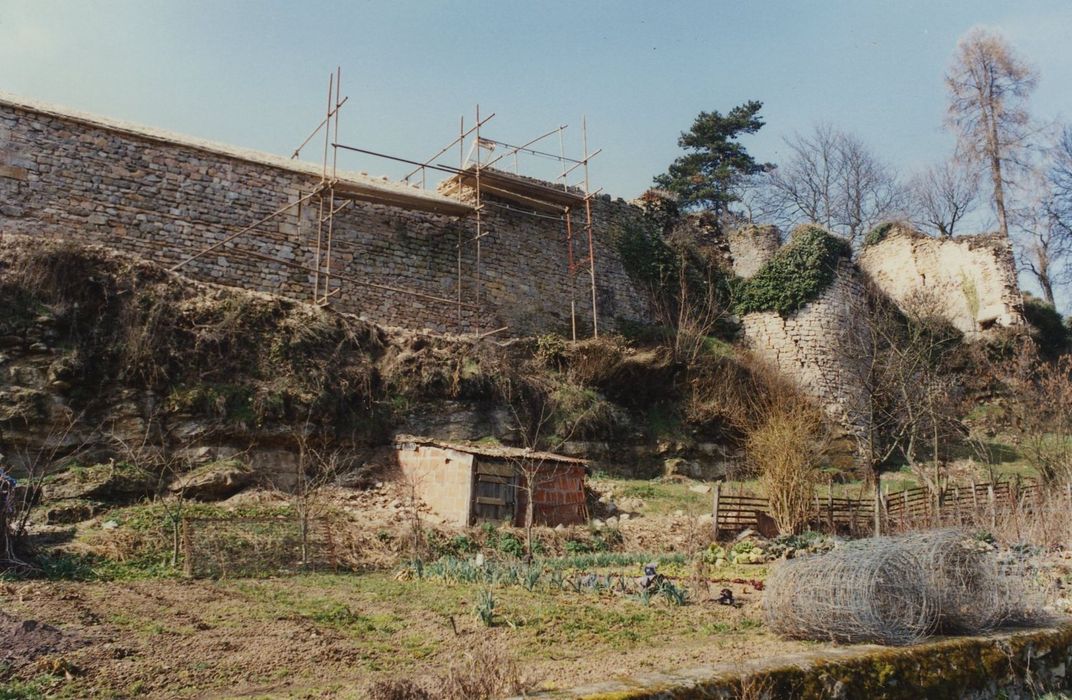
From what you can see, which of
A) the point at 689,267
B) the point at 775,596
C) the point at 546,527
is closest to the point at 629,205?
the point at 689,267

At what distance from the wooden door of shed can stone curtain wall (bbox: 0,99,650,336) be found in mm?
5763

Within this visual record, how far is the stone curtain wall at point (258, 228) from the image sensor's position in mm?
15648

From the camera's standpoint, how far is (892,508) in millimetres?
16531

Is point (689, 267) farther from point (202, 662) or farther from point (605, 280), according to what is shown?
point (202, 662)

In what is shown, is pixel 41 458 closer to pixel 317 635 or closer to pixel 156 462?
pixel 156 462

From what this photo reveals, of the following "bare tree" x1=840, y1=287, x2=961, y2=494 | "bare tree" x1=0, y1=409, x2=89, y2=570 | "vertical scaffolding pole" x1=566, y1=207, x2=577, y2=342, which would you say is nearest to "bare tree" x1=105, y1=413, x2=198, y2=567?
"bare tree" x1=0, y1=409, x2=89, y2=570

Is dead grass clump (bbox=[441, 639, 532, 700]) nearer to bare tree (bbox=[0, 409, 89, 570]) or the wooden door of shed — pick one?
bare tree (bbox=[0, 409, 89, 570])

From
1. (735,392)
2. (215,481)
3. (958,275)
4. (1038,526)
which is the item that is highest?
(958,275)

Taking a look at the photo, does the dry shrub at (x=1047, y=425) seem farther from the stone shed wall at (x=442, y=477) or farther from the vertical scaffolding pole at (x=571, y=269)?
the stone shed wall at (x=442, y=477)

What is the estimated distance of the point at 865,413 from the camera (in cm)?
2214

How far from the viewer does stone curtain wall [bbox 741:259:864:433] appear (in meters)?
22.3

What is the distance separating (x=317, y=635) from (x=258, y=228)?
12331mm

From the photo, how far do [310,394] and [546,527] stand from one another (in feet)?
14.9

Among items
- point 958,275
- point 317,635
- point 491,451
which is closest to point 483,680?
point 317,635
